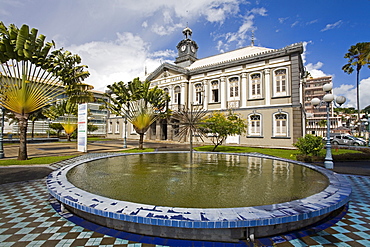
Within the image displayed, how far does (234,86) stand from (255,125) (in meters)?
Answer: 6.00

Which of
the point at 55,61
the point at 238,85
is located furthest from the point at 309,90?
the point at 55,61

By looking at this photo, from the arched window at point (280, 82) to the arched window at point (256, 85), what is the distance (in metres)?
1.85

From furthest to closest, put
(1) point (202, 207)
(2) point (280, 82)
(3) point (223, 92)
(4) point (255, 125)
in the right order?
(3) point (223, 92), (4) point (255, 125), (2) point (280, 82), (1) point (202, 207)

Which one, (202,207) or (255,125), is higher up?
(255,125)

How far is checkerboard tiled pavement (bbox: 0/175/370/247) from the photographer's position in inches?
138

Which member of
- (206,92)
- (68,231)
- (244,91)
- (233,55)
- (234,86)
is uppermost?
(233,55)

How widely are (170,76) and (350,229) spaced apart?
30955 mm

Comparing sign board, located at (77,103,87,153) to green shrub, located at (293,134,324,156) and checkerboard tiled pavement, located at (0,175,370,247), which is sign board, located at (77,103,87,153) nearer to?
checkerboard tiled pavement, located at (0,175,370,247)

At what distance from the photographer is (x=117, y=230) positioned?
3850 millimetres

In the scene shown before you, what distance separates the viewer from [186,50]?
120 ft

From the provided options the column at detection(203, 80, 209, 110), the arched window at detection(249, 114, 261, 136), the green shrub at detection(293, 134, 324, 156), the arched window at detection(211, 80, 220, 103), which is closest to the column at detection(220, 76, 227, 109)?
the arched window at detection(211, 80, 220, 103)

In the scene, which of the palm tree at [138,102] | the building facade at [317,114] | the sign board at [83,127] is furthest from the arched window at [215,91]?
the building facade at [317,114]

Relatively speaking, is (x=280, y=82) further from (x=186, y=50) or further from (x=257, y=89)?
(x=186, y=50)

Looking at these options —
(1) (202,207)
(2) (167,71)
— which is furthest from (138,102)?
(1) (202,207)
